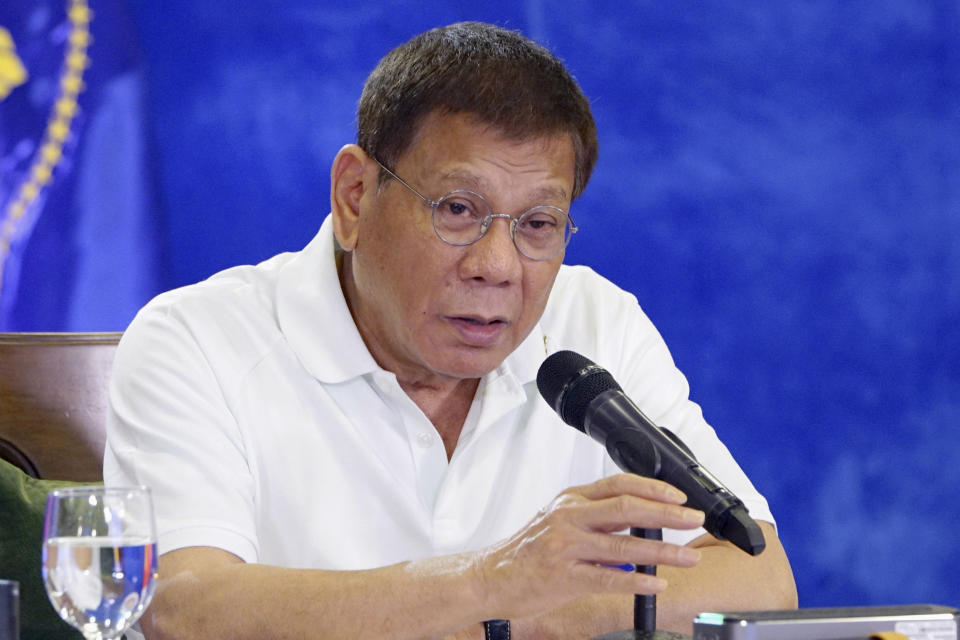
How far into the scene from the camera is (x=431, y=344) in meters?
1.69

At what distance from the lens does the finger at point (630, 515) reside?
1072mm

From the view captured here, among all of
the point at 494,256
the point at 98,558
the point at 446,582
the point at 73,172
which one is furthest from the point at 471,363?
the point at 73,172

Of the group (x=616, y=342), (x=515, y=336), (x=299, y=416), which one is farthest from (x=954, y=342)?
(x=299, y=416)

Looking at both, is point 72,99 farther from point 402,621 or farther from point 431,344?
point 402,621

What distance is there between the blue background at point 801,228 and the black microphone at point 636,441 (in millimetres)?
1831

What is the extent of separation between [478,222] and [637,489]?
643 millimetres

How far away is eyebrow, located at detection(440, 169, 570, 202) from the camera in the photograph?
1.63 metres

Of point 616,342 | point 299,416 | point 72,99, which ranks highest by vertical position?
point 72,99

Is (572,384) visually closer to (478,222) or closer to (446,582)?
(446,582)

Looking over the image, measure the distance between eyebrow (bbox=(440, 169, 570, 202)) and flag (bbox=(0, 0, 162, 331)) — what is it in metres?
1.59

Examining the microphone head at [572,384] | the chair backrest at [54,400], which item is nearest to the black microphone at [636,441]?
the microphone head at [572,384]

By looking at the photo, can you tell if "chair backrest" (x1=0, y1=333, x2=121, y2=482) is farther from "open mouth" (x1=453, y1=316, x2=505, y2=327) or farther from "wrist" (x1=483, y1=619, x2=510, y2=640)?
"wrist" (x1=483, y1=619, x2=510, y2=640)

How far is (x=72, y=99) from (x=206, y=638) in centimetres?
199

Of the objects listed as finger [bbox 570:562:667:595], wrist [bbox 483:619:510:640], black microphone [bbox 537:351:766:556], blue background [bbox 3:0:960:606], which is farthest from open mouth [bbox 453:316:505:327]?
blue background [bbox 3:0:960:606]
